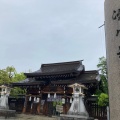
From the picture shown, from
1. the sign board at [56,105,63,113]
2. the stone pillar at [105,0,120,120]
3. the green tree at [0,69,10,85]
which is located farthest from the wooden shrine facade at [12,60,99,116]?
the stone pillar at [105,0,120,120]

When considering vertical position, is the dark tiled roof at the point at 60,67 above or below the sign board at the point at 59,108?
above

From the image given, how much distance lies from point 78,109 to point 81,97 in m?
1.33

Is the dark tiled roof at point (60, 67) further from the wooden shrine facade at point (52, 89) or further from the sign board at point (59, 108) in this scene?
the sign board at point (59, 108)

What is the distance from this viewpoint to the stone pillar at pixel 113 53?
112 inches

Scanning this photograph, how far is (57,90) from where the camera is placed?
21.3 metres

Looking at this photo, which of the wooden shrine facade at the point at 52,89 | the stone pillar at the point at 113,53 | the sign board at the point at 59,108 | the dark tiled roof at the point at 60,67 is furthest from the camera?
the dark tiled roof at the point at 60,67

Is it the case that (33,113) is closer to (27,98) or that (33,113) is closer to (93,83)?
(27,98)

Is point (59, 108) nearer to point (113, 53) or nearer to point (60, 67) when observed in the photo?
point (60, 67)

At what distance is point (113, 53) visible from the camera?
306cm

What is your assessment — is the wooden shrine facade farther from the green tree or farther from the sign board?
the green tree

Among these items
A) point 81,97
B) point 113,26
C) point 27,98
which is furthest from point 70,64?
point 113,26

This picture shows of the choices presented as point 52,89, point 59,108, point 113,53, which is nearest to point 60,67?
point 52,89

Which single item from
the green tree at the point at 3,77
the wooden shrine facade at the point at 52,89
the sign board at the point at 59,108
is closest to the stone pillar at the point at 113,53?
the wooden shrine facade at the point at 52,89

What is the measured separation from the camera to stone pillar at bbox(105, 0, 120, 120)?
286 centimetres
